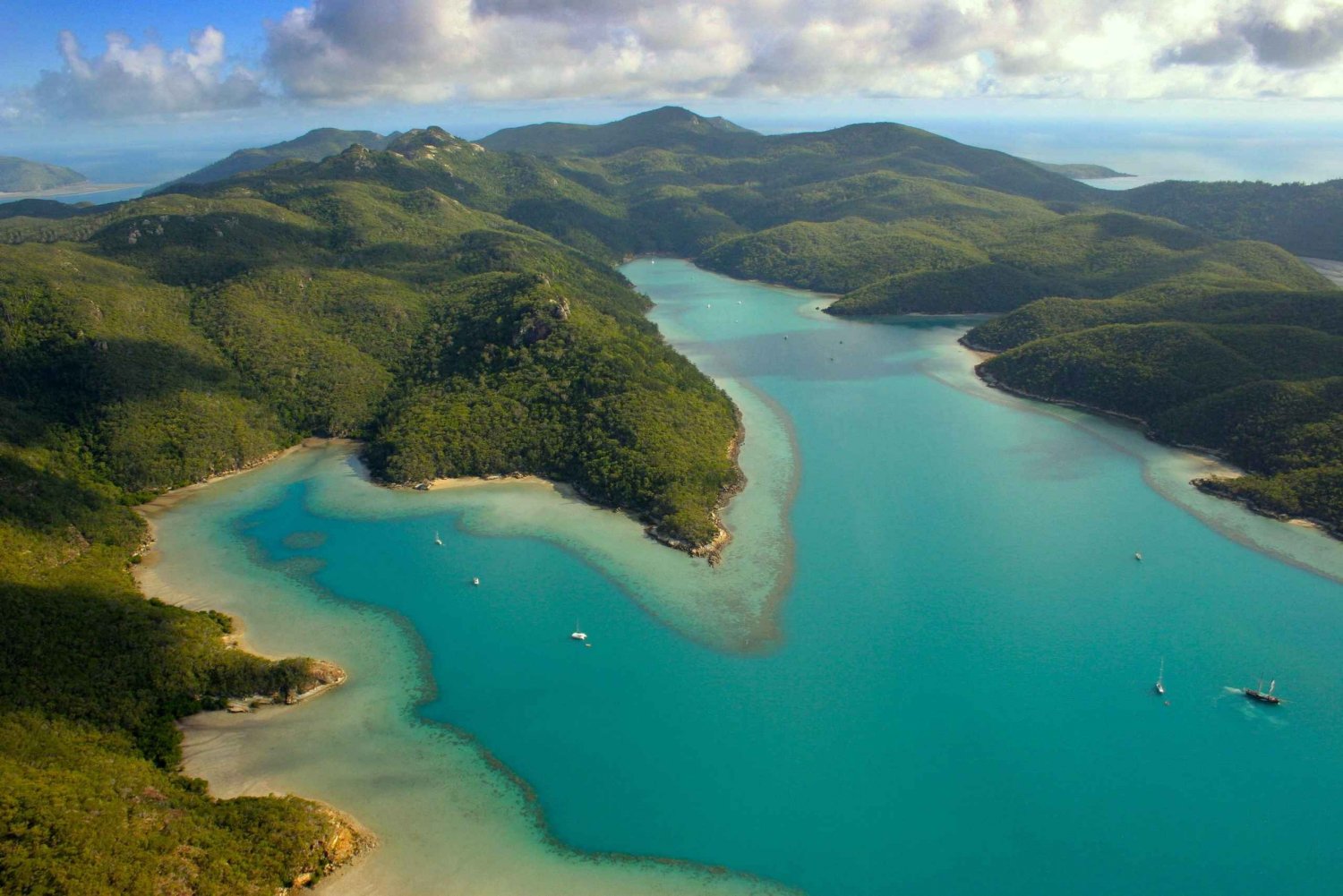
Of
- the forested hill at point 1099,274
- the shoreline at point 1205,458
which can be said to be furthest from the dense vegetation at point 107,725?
the forested hill at point 1099,274

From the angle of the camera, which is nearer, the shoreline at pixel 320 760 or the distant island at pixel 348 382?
the shoreline at pixel 320 760

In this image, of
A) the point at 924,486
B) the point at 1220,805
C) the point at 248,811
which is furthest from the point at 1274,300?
the point at 248,811

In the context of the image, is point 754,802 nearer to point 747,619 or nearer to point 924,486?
point 747,619

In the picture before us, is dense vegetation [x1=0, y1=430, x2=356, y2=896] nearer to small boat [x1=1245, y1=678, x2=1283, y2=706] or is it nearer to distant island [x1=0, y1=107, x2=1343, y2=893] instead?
distant island [x1=0, y1=107, x2=1343, y2=893]

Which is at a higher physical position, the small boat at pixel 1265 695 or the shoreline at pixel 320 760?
the small boat at pixel 1265 695

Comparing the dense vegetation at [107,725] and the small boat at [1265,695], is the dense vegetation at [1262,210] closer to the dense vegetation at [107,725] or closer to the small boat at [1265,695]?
the small boat at [1265,695]

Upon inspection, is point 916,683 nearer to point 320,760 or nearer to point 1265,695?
point 1265,695

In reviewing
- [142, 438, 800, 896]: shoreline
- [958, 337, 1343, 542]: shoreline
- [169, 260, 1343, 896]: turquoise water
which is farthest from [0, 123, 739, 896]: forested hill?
[958, 337, 1343, 542]: shoreline
